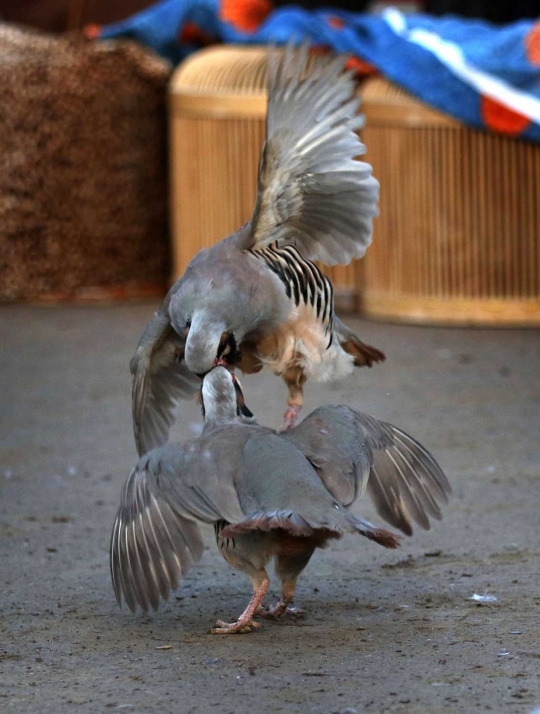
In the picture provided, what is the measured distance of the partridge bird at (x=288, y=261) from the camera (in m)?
4.66

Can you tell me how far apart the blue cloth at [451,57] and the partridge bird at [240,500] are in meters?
4.53

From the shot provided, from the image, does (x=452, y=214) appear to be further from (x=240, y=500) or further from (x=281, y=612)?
(x=240, y=500)

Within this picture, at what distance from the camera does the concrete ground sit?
11.8ft

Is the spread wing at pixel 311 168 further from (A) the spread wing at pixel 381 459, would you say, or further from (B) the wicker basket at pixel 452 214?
(B) the wicker basket at pixel 452 214

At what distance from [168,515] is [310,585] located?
3.07ft

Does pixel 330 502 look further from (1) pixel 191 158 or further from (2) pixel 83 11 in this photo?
(2) pixel 83 11

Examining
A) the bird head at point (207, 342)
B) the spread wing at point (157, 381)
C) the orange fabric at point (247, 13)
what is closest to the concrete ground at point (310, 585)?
the spread wing at point (157, 381)

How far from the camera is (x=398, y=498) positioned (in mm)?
4473

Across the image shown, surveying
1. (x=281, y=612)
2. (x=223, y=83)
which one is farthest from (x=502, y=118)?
(x=281, y=612)

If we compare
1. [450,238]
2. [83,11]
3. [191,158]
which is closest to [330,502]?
[450,238]

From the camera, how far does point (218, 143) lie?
9.53 metres

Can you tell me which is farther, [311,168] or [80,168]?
[80,168]

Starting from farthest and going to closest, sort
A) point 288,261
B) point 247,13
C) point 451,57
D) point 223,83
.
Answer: point 247,13
point 223,83
point 451,57
point 288,261

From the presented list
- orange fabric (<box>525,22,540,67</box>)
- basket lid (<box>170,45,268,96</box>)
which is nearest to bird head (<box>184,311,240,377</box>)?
orange fabric (<box>525,22,540,67</box>)
